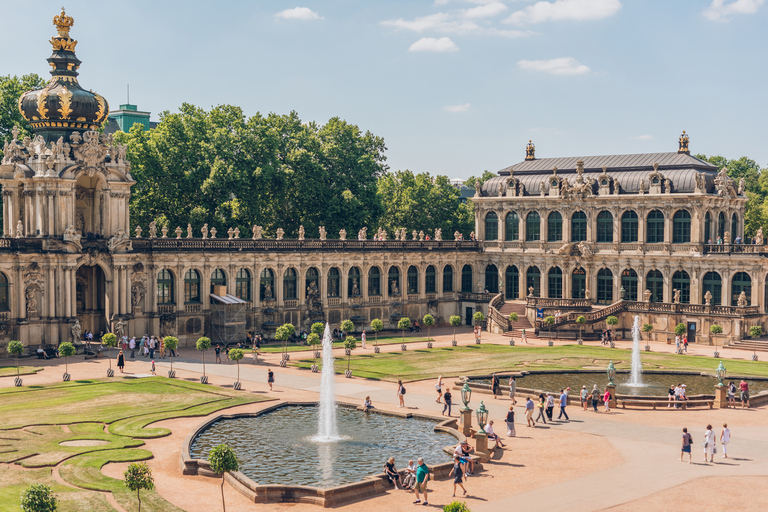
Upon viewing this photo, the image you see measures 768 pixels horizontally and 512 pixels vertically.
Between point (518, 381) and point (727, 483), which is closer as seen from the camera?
point (727, 483)

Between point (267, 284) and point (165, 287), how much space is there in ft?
33.4

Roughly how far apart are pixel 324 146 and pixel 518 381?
4755 centimetres

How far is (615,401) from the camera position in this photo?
179 feet

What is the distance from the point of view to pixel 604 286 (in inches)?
3861

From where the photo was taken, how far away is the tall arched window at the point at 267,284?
86.4 metres

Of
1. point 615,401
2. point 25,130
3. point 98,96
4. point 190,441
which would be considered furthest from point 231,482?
point 25,130

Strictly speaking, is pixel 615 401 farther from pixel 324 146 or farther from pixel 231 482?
pixel 324 146

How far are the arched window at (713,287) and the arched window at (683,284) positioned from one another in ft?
4.68

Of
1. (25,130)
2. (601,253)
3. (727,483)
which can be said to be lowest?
(727,483)

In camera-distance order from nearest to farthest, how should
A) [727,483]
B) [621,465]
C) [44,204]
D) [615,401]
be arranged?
[727,483] < [621,465] < [615,401] < [44,204]

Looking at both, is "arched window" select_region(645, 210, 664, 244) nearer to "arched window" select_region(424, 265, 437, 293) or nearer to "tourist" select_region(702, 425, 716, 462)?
"arched window" select_region(424, 265, 437, 293)

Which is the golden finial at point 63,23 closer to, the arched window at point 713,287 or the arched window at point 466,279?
the arched window at point 466,279

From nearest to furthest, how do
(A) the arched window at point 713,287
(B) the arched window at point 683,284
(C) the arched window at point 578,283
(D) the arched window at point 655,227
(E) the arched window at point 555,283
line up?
(A) the arched window at point 713,287 < (B) the arched window at point 683,284 < (D) the arched window at point 655,227 < (C) the arched window at point 578,283 < (E) the arched window at point 555,283

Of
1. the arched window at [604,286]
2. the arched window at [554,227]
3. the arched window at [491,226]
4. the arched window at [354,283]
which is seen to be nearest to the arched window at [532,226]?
the arched window at [554,227]
